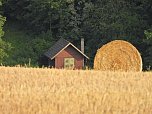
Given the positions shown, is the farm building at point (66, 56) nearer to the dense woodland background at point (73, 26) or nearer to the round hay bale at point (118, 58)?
the dense woodland background at point (73, 26)

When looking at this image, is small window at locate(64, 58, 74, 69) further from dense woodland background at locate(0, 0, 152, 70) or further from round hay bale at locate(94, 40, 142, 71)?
round hay bale at locate(94, 40, 142, 71)

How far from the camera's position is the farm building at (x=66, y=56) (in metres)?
37.8

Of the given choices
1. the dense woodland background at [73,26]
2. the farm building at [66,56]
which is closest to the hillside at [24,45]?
the dense woodland background at [73,26]

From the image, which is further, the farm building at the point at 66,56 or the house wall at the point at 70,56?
the house wall at the point at 70,56

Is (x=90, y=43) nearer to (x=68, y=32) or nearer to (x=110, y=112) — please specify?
(x=68, y=32)

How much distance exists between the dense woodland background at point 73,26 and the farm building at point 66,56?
2.20 m

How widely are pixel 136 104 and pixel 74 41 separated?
128 ft

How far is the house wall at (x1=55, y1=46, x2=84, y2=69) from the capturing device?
3803 centimetres

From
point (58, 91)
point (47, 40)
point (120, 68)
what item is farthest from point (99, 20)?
point (58, 91)

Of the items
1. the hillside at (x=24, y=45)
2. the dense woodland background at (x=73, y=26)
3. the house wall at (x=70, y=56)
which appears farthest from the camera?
the hillside at (x=24, y=45)

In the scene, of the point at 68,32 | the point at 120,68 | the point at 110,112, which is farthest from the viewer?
the point at 68,32

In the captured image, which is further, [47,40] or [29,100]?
[47,40]

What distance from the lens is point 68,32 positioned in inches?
1809

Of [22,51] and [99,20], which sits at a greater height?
[99,20]
